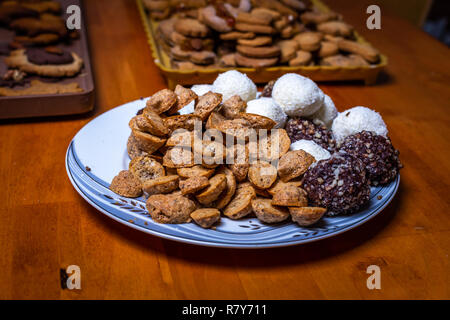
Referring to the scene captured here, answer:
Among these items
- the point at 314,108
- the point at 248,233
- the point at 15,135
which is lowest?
the point at 15,135

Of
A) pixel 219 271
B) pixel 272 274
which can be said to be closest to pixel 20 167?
pixel 219 271

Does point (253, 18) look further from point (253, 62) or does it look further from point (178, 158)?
point (178, 158)

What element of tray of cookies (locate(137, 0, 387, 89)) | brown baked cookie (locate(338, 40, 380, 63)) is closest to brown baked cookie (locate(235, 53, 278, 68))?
tray of cookies (locate(137, 0, 387, 89))

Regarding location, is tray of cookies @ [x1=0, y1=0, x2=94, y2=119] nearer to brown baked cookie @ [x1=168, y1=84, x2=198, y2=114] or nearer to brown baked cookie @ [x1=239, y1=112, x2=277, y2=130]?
brown baked cookie @ [x1=168, y1=84, x2=198, y2=114]

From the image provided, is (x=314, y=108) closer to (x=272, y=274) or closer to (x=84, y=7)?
(x=272, y=274)

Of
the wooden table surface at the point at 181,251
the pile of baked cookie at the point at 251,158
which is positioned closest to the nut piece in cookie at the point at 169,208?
the pile of baked cookie at the point at 251,158

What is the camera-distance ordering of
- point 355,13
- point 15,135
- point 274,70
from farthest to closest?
1. point 355,13
2. point 274,70
3. point 15,135

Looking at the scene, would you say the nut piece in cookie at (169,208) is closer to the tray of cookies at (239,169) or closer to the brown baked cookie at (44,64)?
the tray of cookies at (239,169)
